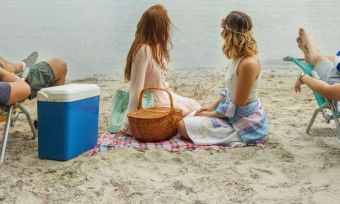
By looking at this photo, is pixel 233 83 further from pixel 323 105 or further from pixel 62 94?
pixel 62 94

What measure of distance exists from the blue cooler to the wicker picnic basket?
0.34m

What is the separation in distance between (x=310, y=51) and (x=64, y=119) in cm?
193

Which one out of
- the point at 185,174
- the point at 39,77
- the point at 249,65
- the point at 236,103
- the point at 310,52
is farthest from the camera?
the point at 310,52

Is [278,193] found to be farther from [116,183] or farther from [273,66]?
[273,66]

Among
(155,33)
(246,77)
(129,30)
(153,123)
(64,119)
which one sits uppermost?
(155,33)

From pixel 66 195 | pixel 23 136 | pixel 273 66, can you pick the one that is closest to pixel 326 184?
pixel 66 195

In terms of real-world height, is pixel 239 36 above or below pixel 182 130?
above

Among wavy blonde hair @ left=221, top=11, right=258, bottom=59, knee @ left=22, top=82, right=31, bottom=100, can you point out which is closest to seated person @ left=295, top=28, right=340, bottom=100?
wavy blonde hair @ left=221, top=11, right=258, bottom=59

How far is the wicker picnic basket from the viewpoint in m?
3.58

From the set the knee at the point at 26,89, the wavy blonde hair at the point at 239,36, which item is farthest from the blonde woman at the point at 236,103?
the knee at the point at 26,89

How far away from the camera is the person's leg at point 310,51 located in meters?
3.94

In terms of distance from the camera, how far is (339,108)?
360 cm

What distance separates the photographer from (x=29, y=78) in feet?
11.7

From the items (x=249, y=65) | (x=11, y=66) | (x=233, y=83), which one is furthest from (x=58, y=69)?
(x=249, y=65)
